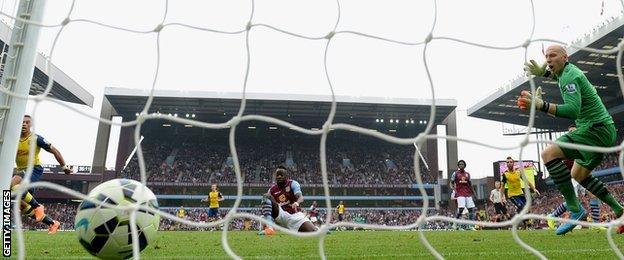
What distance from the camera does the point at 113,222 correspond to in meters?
2.91

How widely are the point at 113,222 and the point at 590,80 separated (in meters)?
29.2

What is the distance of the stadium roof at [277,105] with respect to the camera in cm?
3234

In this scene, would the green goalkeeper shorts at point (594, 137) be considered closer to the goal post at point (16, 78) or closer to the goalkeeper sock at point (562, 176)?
the goalkeeper sock at point (562, 176)

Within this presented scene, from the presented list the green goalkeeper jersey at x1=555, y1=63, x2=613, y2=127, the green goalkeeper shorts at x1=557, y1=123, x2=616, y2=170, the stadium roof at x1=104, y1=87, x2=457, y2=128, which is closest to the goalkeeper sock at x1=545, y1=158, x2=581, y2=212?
the green goalkeeper shorts at x1=557, y1=123, x2=616, y2=170

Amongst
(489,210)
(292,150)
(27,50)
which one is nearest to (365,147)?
(292,150)

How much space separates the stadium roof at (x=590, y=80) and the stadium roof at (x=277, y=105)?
3.20 meters

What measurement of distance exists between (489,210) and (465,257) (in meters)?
36.6

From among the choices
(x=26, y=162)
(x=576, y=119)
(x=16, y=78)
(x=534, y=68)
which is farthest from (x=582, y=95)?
(x=26, y=162)

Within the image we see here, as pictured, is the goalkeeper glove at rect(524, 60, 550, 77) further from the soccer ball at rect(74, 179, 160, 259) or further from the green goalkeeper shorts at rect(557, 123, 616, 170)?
the soccer ball at rect(74, 179, 160, 259)

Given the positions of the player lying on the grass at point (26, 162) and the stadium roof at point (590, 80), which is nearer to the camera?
the player lying on the grass at point (26, 162)

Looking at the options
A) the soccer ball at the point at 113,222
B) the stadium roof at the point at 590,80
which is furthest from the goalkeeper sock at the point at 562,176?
the stadium roof at the point at 590,80

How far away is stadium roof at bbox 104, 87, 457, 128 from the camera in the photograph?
32344 millimetres

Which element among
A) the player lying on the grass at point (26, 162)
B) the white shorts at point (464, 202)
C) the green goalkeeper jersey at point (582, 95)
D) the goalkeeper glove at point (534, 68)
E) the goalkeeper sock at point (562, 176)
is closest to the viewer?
the green goalkeeper jersey at point (582, 95)

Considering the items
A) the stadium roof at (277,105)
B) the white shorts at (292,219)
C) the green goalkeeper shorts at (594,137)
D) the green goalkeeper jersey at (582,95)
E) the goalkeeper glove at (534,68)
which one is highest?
the stadium roof at (277,105)
